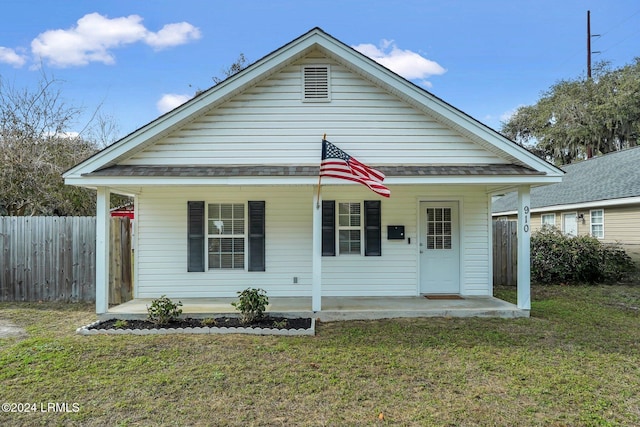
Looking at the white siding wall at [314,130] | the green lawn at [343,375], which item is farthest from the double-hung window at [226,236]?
the green lawn at [343,375]

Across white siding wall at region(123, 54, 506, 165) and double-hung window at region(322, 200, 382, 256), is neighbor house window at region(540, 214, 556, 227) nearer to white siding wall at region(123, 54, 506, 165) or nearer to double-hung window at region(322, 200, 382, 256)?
white siding wall at region(123, 54, 506, 165)

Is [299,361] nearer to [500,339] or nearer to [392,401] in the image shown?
[392,401]

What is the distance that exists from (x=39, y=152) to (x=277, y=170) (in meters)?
9.35

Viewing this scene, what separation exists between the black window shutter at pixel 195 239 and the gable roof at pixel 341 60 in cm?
170

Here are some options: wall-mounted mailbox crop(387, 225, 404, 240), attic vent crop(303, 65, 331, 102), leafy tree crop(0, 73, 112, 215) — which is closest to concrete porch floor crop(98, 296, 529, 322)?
wall-mounted mailbox crop(387, 225, 404, 240)

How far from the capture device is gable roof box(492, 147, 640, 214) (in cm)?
1267

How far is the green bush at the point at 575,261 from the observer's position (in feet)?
35.6

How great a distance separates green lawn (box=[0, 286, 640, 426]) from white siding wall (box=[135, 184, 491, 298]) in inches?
69.5

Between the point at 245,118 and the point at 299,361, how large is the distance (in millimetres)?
4673

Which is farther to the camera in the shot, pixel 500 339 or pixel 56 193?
pixel 56 193

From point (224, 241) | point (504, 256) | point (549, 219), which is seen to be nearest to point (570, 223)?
point (549, 219)

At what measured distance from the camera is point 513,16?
684 inches

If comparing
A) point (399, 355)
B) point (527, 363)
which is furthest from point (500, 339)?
point (399, 355)

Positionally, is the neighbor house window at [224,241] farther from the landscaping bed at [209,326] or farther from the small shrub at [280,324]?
the small shrub at [280,324]
